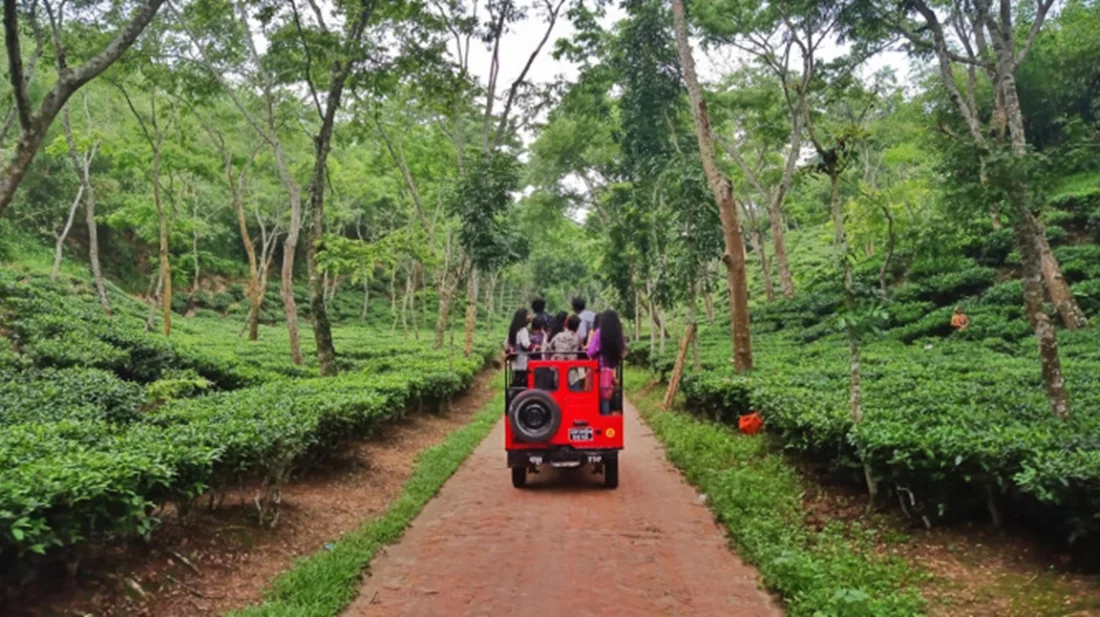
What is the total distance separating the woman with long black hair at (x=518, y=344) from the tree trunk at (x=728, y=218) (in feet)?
14.7

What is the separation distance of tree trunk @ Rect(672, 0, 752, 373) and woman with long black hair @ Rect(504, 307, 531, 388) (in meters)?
4.49

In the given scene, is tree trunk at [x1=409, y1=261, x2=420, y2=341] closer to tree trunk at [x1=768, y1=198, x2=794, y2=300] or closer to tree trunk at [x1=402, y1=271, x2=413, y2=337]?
tree trunk at [x1=402, y1=271, x2=413, y2=337]

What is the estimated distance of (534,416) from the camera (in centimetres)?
780

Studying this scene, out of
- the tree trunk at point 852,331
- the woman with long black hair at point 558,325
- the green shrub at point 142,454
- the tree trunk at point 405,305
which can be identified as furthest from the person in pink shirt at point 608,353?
the tree trunk at point 405,305

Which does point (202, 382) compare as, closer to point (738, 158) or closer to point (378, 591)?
point (378, 591)

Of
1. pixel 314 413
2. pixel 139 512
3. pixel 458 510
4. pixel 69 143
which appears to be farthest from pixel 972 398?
pixel 69 143

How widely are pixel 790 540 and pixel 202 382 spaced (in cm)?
947

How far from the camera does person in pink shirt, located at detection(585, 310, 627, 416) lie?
8016 millimetres

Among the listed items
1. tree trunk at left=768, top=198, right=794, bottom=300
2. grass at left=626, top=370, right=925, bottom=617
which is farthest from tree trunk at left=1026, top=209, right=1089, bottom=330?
grass at left=626, top=370, right=925, bottom=617

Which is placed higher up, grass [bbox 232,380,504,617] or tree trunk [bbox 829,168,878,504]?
tree trunk [bbox 829,168,878,504]

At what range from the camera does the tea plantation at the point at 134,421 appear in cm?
369

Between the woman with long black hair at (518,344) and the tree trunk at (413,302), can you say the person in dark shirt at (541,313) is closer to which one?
the woman with long black hair at (518,344)

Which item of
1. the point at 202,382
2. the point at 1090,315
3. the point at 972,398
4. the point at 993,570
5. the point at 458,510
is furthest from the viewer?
the point at 1090,315

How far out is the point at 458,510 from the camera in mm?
7109
